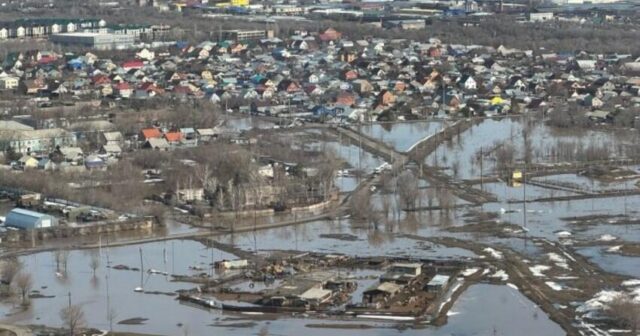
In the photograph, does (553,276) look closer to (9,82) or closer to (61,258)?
(61,258)

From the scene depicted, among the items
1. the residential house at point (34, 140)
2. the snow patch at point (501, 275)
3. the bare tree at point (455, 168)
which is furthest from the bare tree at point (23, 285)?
the residential house at point (34, 140)

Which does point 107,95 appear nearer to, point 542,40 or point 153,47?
point 153,47

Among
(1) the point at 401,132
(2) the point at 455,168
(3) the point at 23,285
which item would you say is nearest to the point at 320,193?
(2) the point at 455,168

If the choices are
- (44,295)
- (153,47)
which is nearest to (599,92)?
(153,47)

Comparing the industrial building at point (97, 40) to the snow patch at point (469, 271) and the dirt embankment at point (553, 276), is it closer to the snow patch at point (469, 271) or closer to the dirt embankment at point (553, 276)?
the dirt embankment at point (553, 276)

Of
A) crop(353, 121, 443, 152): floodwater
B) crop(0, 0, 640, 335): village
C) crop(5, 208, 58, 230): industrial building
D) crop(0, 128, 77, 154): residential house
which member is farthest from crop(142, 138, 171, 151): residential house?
crop(5, 208, 58, 230): industrial building
